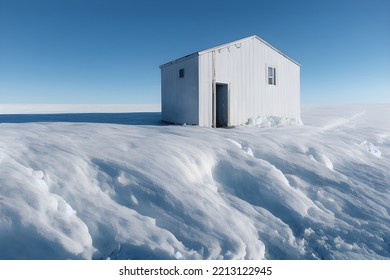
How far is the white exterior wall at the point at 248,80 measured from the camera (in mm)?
12906

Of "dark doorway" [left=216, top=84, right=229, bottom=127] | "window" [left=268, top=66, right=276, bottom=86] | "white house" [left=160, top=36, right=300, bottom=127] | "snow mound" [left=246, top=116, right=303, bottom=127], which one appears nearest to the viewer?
"white house" [left=160, top=36, right=300, bottom=127]

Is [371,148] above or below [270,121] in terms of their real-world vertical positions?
below

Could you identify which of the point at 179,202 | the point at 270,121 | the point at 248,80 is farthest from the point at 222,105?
the point at 179,202

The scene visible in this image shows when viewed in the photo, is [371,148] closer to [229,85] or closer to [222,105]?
[229,85]

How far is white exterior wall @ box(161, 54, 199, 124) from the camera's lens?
1294cm

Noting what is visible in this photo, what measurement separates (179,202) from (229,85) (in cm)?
995

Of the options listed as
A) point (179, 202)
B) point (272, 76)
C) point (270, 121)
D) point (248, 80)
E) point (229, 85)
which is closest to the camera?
point (179, 202)

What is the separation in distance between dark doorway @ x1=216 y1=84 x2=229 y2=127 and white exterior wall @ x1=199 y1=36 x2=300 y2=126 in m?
0.23

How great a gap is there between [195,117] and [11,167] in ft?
28.9

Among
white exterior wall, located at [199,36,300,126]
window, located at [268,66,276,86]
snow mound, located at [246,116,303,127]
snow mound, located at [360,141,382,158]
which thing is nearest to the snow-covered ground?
snow mound, located at [360,141,382,158]

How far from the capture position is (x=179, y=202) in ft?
15.7

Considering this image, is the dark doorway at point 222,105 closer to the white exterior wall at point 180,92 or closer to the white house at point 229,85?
the white house at point 229,85

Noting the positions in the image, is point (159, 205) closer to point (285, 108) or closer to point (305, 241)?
point (305, 241)

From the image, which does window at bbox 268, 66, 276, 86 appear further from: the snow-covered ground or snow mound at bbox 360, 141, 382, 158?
Answer: the snow-covered ground
